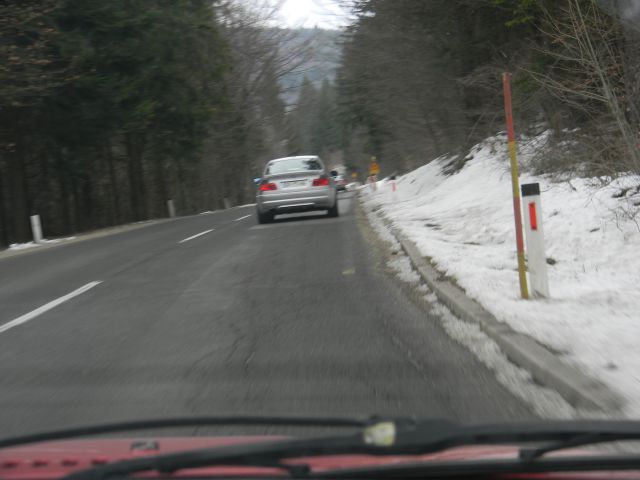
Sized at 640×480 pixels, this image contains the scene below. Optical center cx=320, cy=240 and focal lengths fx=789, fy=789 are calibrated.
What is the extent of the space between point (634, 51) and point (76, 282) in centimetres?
948

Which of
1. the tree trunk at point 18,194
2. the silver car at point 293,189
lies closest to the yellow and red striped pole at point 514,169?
the silver car at point 293,189

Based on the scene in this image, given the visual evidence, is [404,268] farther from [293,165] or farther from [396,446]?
[293,165]

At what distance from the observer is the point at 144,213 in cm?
3625

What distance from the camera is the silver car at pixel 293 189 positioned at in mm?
19125

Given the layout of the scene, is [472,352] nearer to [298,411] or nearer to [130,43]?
[298,411]

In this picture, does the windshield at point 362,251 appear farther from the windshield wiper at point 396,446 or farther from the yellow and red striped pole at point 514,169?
the windshield wiper at point 396,446

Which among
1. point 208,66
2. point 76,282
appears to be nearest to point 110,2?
point 208,66

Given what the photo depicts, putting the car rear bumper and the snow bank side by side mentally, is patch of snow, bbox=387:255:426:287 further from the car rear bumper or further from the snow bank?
the car rear bumper

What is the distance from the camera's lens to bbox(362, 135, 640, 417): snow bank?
5.17m

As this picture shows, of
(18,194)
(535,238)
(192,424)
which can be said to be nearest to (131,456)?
(192,424)

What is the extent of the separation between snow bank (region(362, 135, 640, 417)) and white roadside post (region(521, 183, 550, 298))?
0.19 metres

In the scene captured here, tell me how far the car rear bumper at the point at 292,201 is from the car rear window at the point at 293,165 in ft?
2.03

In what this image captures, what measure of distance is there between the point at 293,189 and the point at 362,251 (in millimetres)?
6841

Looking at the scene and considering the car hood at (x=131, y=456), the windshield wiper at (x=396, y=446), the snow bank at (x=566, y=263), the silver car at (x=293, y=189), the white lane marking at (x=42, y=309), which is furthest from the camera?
the silver car at (x=293, y=189)
